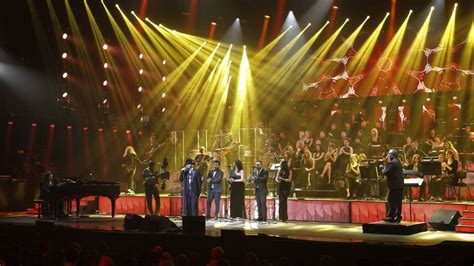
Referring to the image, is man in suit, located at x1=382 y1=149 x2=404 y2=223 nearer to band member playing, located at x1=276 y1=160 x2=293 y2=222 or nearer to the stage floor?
the stage floor

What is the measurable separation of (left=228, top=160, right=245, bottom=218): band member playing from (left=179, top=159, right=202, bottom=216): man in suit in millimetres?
1188

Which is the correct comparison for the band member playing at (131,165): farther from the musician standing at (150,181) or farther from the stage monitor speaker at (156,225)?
the stage monitor speaker at (156,225)

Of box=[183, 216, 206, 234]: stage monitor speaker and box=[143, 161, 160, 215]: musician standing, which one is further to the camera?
box=[143, 161, 160, 215]: musician standing

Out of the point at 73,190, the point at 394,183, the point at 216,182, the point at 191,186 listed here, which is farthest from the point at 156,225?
the point at 73,190

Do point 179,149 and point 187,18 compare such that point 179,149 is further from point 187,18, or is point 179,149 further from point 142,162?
point 187,18

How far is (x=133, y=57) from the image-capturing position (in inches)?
985

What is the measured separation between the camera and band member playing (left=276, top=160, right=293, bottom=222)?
1698cm

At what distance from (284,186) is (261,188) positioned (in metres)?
0.69

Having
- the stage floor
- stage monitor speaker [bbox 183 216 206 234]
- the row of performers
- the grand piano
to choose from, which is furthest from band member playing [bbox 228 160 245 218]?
stage monitor speaker [bbox 183 216 206 234]

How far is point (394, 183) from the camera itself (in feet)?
44.7

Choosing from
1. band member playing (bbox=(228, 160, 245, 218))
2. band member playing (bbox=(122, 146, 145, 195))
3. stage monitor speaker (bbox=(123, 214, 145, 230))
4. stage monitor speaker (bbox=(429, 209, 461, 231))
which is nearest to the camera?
stage monitor speaker (bbox=(123, 214, 145, 230))

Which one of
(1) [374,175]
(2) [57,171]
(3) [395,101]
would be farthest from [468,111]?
(2) [57,171]

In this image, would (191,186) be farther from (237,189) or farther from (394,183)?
(394,183)

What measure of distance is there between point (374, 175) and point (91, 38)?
12904 mm
